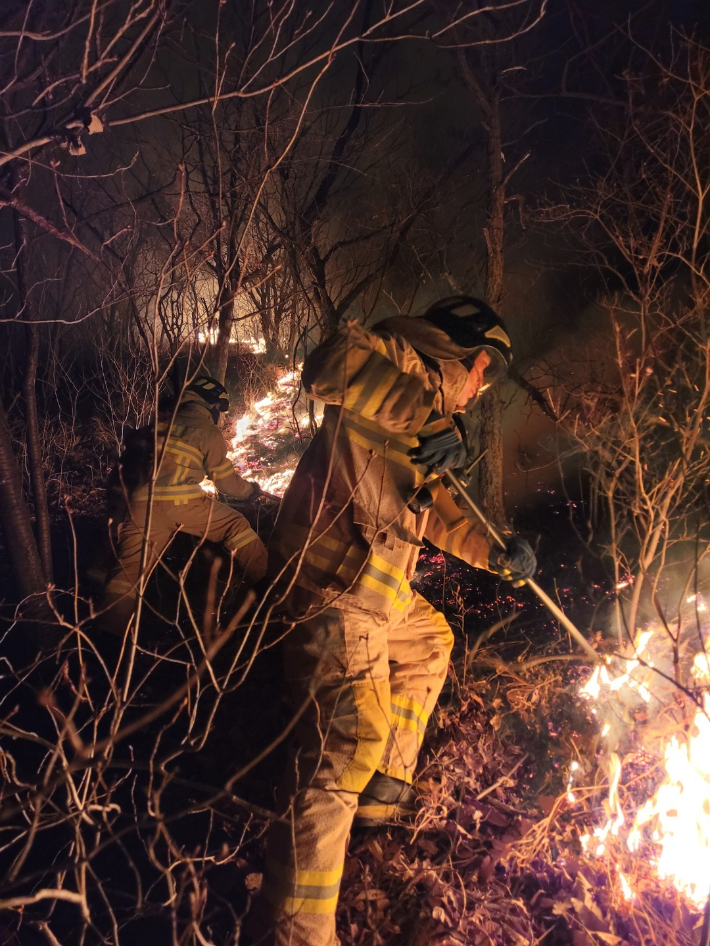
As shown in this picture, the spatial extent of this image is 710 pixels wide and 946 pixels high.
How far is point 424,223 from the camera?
24.2ft

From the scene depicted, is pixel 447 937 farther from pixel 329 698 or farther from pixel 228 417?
pixel 228 417

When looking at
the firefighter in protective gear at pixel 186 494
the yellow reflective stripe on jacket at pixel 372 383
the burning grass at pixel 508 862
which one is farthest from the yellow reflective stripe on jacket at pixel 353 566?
the firefighter in protective gear at pixel 186 494

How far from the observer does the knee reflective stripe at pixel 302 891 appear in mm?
2150

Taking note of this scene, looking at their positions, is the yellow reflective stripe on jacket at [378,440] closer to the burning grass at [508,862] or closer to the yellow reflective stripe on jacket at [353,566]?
the yellow reflective stripe on jacket at [353,566]

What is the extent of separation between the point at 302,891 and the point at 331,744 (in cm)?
52

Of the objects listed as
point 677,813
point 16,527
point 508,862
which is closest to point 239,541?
point 16,527

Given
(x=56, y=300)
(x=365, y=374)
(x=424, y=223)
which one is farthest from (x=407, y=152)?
(x=365, y=374)

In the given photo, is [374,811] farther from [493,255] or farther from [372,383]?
[493,255]

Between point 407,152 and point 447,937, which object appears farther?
point 407,152

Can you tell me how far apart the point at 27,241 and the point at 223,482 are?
2.34 meters

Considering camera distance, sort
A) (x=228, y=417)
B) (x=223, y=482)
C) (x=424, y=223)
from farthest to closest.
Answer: (x=228, y=417)
(x=424, y=223)
(x=223, y=482)

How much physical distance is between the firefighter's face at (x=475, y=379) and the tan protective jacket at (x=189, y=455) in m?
2.41

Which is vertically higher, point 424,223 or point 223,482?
point 424,223

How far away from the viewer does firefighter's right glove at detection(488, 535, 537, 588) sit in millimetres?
3020
